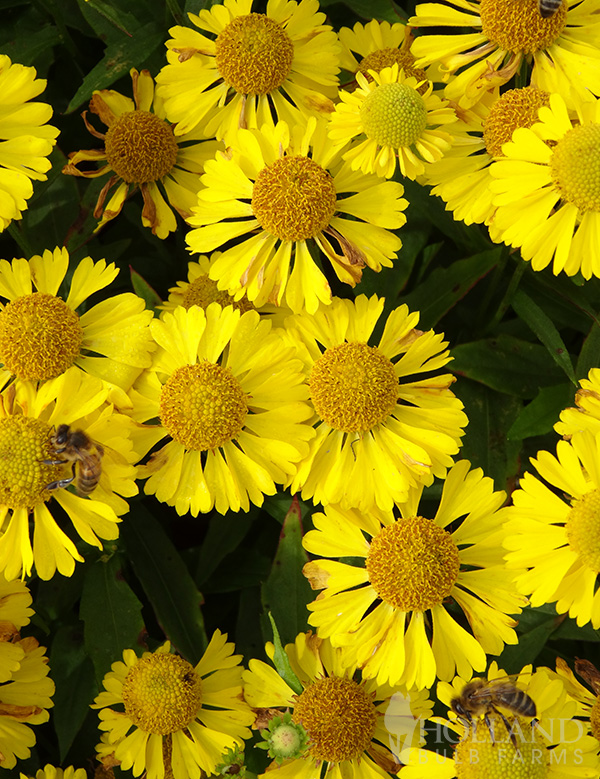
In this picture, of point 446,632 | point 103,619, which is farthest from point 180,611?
point 446,632

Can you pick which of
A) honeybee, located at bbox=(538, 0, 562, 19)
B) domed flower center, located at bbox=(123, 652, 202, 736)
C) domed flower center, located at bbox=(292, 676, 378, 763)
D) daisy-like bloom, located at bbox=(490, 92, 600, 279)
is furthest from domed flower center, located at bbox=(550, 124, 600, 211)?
domed flower center, located at bbox=(123, 652, 202, 736)

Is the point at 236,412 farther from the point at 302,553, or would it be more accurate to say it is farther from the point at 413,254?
the point at 413,254

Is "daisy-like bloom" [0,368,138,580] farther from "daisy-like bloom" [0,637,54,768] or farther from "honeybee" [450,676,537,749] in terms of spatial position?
"honeybee" [450,676,537,749]

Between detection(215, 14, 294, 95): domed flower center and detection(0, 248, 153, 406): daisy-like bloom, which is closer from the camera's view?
detection(0, 248, 153, 406): daisy-like bloom

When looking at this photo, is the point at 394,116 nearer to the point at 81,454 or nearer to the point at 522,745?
the point at 81,454

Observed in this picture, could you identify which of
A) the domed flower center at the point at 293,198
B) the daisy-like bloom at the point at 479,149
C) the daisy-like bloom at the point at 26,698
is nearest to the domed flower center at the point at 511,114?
the daisy-like bloom at the point at 479,149

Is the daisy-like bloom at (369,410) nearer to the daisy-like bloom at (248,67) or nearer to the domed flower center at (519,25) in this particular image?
the daisy-like bloom at (248,67)

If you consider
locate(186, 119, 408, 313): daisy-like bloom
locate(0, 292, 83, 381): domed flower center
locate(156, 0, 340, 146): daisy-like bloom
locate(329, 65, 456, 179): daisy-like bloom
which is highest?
locate(156, 0, 340, 146): daisy-like bloom

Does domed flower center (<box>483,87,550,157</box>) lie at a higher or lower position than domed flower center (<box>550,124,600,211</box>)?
higher
